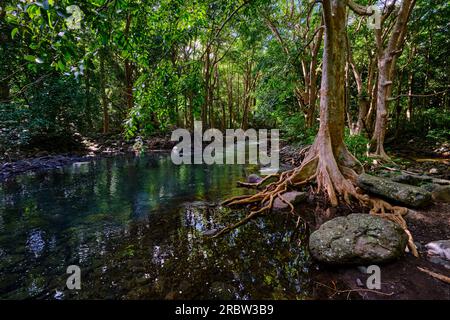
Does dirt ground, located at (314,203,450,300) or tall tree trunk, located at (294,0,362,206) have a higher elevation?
tall tree trunk, located at (294,0,362,206)

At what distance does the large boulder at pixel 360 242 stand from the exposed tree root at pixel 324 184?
4.75 feet

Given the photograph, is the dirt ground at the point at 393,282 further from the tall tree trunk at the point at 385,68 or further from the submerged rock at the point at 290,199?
the tall tree trunk at the point at 385,68

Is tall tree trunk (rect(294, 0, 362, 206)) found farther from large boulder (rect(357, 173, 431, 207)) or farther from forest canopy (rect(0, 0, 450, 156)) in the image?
forest canopy (rect(0, 0, 450, 156))

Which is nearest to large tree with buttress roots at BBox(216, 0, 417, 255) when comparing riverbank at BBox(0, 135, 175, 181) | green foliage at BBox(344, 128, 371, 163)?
green foliage at BBox(344, 128, 371, 163)

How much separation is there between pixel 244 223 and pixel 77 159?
14.3 meters

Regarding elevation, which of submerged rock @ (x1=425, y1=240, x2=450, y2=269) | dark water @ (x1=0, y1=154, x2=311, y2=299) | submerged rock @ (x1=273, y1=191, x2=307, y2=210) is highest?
submerged rock @ (x1=273, y1=191, x2=307, y2=210)

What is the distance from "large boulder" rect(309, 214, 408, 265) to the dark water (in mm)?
387

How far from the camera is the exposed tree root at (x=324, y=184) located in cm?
548

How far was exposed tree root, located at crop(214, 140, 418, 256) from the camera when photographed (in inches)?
216

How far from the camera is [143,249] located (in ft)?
14.0

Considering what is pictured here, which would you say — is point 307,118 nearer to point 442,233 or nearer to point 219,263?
point 442,233

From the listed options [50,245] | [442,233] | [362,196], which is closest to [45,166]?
[50,245]

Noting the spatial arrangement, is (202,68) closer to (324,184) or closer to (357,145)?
(324,184)

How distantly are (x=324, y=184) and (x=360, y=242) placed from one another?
115 inches
